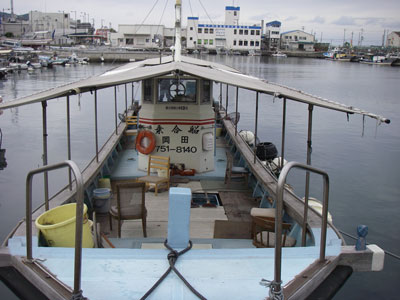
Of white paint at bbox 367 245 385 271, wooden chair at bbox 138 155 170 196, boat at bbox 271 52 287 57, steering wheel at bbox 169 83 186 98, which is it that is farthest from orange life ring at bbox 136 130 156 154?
boat at bbox 271 52 287 57

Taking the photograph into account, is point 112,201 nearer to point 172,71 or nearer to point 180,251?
point 172,71

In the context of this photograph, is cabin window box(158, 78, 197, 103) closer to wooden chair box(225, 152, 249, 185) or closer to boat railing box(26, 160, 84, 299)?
wooden chair box(225, 152, 249, 185)

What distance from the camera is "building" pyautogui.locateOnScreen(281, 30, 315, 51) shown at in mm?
135375

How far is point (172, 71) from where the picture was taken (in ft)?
21.3

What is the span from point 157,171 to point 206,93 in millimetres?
2227

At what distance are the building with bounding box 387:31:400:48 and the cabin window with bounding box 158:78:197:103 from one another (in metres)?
188

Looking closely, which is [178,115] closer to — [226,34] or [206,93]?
[206,93]

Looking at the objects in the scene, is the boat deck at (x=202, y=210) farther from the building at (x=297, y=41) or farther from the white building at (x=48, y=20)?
the white building at (x=48, y=20)

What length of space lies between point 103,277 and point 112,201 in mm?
4307

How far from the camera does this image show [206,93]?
9.65 m

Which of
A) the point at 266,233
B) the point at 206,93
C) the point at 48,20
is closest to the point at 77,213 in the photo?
the point at 266,233

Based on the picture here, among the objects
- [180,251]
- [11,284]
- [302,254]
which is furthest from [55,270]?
[302,254]

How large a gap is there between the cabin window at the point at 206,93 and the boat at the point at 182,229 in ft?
0.08

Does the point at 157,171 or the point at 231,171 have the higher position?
the point at 231,171
